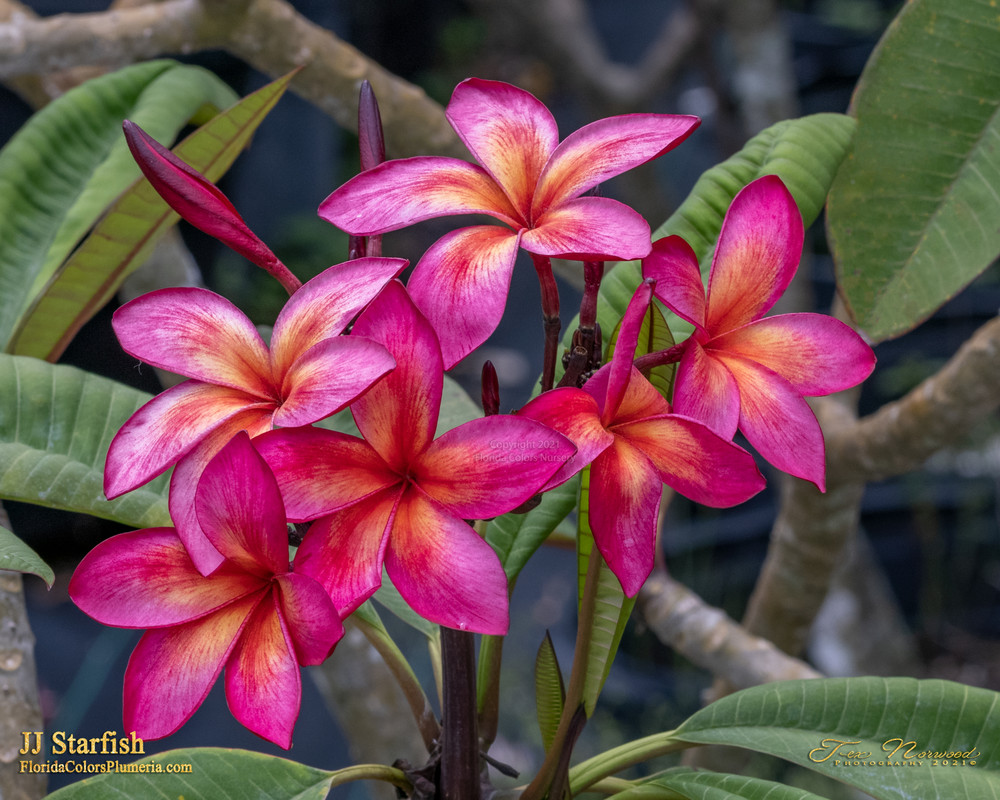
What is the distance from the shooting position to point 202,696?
1.03 ft

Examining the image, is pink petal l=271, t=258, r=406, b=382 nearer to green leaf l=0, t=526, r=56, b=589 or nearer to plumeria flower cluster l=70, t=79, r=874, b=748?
plumeria flower cluster l=70, t=79, r=874, b=748

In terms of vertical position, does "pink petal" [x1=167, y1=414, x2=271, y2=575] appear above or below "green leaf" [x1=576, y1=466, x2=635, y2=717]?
above

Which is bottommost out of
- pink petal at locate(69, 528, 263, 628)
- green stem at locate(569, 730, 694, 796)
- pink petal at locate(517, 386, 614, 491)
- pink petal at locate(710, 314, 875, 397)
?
green stem at locate(569, 730, 694, 796)

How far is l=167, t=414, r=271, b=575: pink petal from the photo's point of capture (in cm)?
31

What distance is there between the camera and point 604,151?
1.13ft

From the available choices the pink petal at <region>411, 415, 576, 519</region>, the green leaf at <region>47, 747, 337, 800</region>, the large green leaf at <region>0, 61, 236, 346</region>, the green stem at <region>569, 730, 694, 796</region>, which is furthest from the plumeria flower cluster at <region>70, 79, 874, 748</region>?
the large green leaf at <region>0, 61, 236, 346</region>

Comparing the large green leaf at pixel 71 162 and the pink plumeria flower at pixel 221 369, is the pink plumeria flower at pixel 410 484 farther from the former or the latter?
the large green leaf at pixel 71 162

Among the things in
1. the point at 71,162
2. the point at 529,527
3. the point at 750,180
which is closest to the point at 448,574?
the point at 529,527

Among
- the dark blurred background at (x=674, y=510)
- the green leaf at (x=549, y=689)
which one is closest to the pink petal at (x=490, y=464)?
the green leaf at (x=549, y=689)

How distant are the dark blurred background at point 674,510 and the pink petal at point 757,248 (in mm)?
1010

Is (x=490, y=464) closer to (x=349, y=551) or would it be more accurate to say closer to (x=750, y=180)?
(x=349, y=551)

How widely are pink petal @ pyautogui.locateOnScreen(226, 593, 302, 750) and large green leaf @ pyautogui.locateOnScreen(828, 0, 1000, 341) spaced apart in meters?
0.45

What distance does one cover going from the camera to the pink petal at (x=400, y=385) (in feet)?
0.96

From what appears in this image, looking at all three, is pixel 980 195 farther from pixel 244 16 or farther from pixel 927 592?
pixel 927 592
